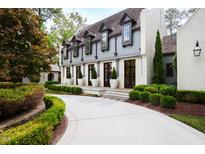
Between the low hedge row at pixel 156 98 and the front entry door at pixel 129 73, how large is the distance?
4.01m

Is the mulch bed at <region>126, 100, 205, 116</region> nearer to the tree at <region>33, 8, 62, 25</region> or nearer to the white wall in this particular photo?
the white wall

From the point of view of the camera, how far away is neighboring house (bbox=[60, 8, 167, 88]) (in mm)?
13711

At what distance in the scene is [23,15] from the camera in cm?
661

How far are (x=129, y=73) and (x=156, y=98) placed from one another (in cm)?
639

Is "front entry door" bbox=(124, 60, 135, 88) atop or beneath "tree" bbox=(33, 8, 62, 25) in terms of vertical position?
beneath

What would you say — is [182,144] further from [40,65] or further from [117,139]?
[40,65]

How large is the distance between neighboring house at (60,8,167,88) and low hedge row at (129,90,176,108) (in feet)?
10.7

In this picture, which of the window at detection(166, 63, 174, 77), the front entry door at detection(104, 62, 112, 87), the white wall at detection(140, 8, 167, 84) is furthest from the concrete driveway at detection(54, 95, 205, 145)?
the front entry door at detection(104, 62, 112, 87)

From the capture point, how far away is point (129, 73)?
50.0 feet

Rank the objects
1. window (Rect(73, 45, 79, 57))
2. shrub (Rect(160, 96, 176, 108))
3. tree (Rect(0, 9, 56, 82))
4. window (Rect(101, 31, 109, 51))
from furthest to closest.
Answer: window (Rect(73, 45, 79, 57)) < window (Rect(101, 31, 109, 51)) < shrub (Rect(160, 96, 176, 108)) < tree (Rect(0, 9, 56, 82))

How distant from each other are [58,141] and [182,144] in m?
3.06

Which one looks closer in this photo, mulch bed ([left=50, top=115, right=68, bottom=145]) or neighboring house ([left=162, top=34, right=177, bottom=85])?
mulch bed ([left=50, top=115, right=68, bottom=145])

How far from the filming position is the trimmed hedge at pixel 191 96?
359 inches
